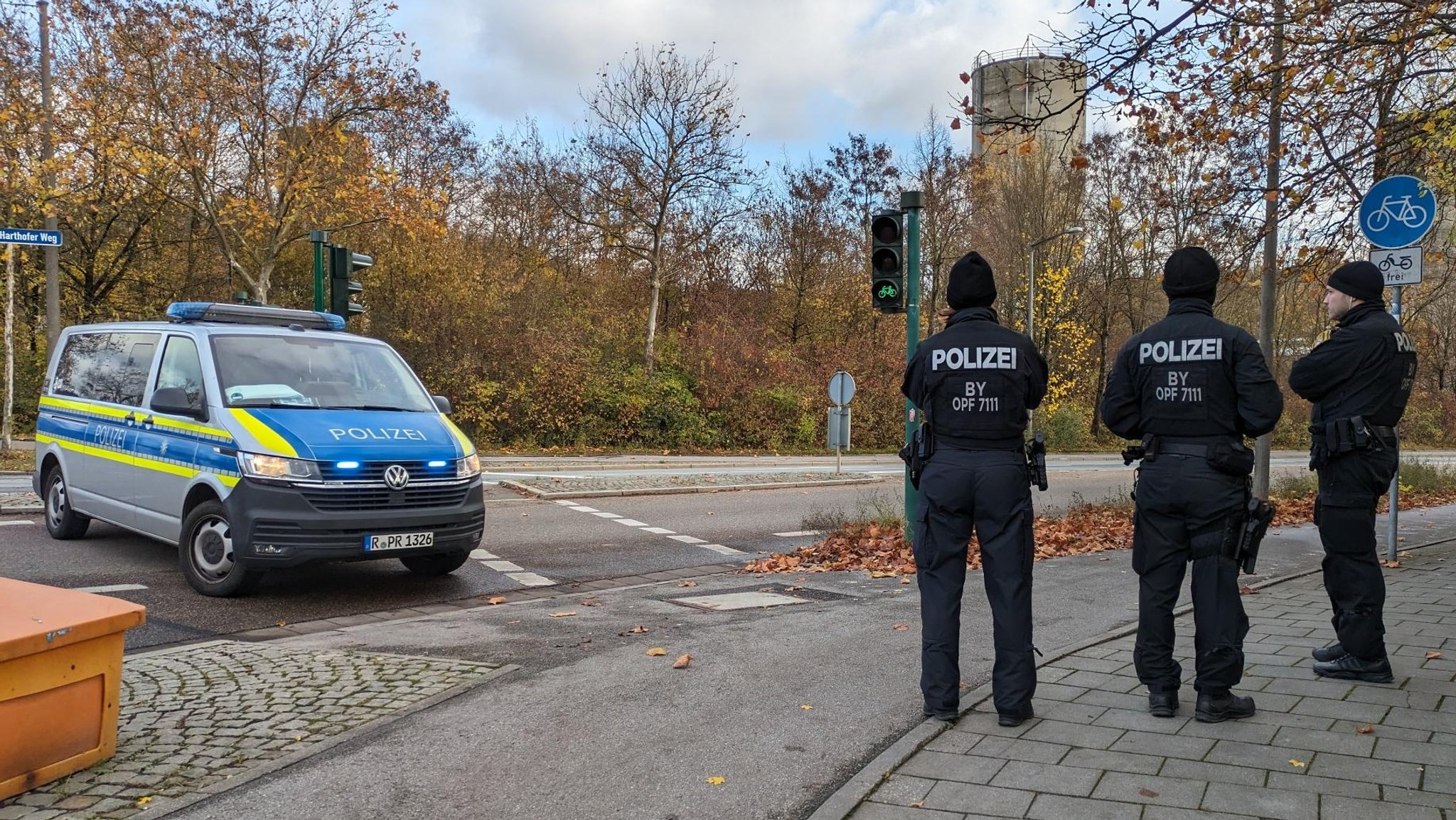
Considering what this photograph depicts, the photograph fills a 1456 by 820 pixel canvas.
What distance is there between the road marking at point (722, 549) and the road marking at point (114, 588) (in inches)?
204

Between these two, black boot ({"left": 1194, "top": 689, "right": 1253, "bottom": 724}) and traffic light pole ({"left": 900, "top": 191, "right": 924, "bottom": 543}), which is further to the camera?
traffic light pole ({"left": 900, "top": 191, "right": 924, "bottom": 543})

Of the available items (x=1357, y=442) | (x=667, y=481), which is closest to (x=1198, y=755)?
(x=1357, y=442)

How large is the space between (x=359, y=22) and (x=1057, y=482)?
17.6 meters

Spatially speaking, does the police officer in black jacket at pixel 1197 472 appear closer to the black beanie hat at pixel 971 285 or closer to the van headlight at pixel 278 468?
the black beanie hat at pixel 971 285

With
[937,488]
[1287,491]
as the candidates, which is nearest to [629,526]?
[937,488]


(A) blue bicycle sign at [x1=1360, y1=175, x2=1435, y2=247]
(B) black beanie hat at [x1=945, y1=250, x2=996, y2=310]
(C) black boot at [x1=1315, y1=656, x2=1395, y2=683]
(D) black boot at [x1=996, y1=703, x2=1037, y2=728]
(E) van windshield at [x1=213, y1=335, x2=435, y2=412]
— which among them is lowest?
(D) black boot at [x1=996, y1=703, x2=1037, y2=728]

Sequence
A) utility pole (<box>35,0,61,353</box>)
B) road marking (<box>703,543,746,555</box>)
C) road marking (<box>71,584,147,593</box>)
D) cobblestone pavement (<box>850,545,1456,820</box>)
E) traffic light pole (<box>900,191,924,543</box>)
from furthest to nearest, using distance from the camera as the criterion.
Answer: utility pole (<box>35,0,61,353</box>)
road marking (<box>703,543,746,555</box>)
traffic light pole (<box>900,191,924,543</box>)
road marking (<box>71,584,147,593</box>)
cobblestone pavement (<box>850,545,1456,820</box>)

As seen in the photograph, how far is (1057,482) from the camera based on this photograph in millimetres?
20578

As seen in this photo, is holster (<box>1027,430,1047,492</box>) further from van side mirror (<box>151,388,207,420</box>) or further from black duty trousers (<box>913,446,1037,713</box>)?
van side mirror (<box>151,388,207,420</box>)

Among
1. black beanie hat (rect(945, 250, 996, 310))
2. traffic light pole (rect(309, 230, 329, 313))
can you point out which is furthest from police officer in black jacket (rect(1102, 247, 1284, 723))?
traffic light pole (rect(309, 230, 329, 313))

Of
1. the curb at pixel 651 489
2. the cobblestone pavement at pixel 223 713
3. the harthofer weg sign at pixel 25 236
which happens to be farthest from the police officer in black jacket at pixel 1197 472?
the harthofer weg sign at pixel 25 236

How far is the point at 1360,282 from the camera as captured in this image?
16.6 ft

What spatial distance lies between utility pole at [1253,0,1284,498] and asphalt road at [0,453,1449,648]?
6.44 feet

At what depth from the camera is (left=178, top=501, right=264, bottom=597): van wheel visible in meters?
7.15
